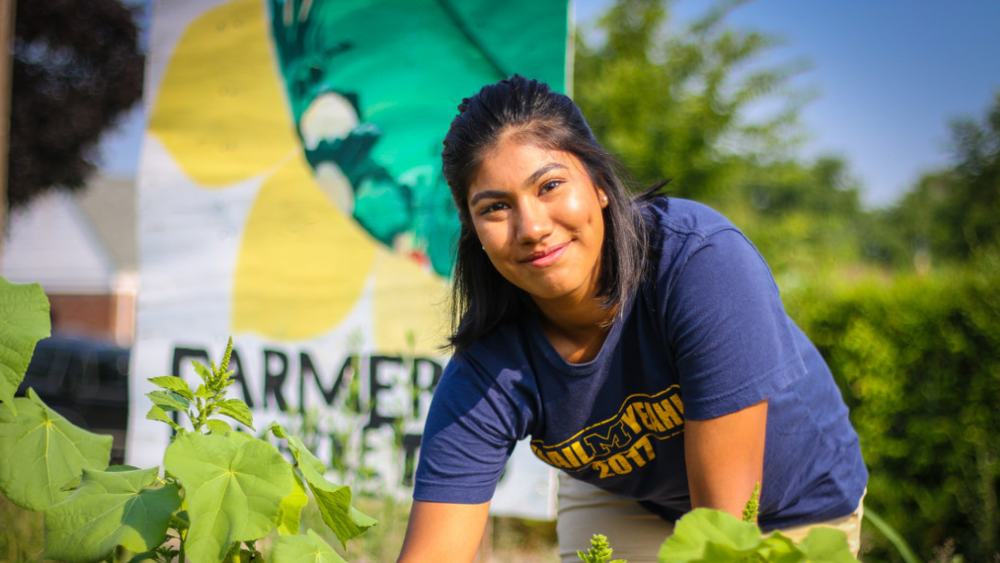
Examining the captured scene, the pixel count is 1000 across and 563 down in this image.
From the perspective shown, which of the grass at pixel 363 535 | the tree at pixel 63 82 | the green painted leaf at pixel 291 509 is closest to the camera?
the green painted leaf at pixel 291 509

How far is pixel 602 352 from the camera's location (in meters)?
1.51

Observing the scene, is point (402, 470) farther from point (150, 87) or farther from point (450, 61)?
point (150, 87)

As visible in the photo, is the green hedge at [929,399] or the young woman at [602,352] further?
the green hedge at [929,399]

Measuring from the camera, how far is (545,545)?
13.4 ft

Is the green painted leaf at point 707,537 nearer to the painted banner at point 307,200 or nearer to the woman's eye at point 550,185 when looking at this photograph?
the woman's eye at point 550,185

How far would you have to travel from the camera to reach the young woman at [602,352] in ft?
4.32

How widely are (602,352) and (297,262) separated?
200 centimetres

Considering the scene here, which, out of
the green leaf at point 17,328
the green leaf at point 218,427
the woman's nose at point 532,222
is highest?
the woman's nose at point 532,222

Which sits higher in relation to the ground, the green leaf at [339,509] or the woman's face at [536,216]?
the woman's face at [536,216]

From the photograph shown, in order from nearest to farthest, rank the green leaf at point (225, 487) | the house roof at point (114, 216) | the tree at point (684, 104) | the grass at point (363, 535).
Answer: the green leaf at point (225, 487), the grass at point (363, 535), the tree at point (684, 104), the house roof at point (114, 216)

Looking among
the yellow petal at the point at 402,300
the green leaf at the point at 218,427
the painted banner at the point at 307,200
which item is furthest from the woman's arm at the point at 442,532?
the yellow petal at the point at 402,300

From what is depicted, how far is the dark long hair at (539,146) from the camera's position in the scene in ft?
4.78

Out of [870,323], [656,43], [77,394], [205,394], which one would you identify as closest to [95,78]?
[77,394]

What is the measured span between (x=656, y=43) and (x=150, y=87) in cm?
450
